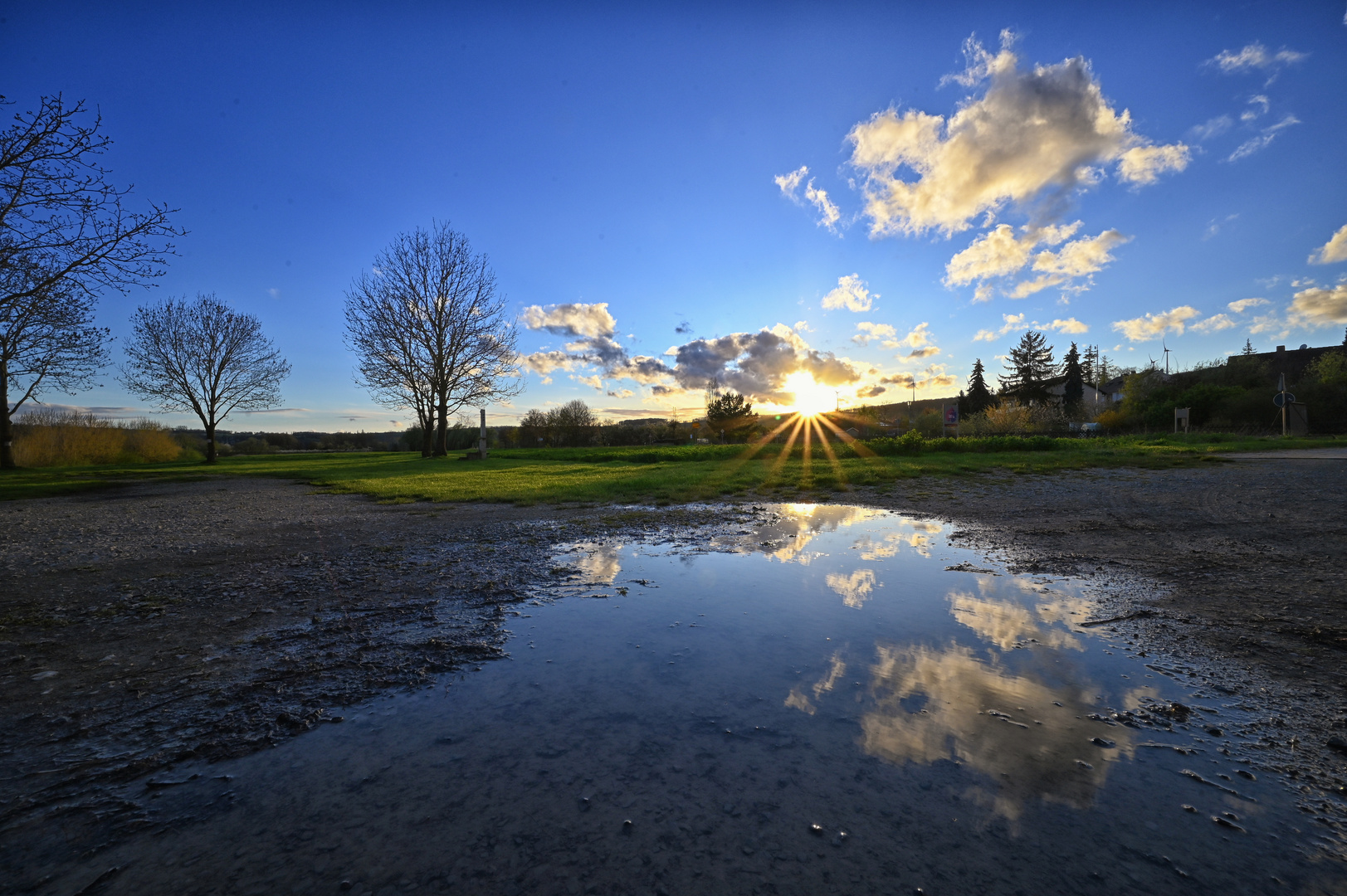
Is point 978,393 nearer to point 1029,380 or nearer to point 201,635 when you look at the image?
point 1029,380

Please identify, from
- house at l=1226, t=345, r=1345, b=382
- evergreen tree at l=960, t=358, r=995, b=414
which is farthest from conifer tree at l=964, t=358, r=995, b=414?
house at l=1226, t=345, r=1345, b=382

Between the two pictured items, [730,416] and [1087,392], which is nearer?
[730,416]

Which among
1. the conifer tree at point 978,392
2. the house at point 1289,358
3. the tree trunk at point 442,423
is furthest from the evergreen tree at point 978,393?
the tree trunk at point 442,423

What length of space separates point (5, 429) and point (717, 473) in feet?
79.4

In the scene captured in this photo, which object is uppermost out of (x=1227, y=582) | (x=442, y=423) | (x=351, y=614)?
(x=442, y=423)

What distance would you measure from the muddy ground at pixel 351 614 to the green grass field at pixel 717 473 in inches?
111

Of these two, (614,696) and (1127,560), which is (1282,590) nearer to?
(1127,560)

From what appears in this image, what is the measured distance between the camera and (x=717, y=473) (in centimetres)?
1445

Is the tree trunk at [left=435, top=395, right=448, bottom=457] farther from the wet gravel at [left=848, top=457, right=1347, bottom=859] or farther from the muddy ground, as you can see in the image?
the wet gravel at [left=848, top=457, right=1347, bottom=859]

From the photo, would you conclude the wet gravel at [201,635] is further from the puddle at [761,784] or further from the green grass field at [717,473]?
the green grass field at [717,473]

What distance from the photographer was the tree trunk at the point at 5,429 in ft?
58.4

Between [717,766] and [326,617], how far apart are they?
2875mm

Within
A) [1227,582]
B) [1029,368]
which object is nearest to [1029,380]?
[1029,368]

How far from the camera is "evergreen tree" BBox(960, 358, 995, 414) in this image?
56562mm
